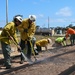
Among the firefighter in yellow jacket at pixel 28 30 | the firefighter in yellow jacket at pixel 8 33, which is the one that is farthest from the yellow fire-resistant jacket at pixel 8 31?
the firefighter in yellow jacket at pixel 28 30

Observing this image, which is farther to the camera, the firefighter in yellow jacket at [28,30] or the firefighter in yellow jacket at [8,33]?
the firefighter in yellow jacket at [28,30]

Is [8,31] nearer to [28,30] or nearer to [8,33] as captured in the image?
[8,33]

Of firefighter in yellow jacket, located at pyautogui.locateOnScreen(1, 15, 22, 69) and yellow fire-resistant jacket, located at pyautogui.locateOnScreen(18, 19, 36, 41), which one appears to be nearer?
firefighter in yellow jacket, located at pyautogui.locateOnScreen(1, 15, 22, 69)

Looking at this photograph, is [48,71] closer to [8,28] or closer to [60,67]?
[60,67]

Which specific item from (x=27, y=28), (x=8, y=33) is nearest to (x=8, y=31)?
(x=8, y=33)

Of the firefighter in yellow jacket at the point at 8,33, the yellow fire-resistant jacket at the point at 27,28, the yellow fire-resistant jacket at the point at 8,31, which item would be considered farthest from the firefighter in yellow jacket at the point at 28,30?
the yellow fire-resistant jacket at the point at 8,31

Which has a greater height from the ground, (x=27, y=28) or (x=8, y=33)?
(x=27, y=28)

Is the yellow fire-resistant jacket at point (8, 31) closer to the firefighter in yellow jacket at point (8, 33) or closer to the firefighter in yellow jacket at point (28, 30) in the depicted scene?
the firefighter in yellow jacket at point (8, 33)

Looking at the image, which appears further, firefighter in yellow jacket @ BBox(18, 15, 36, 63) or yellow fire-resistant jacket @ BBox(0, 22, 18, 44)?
firefighter in yellow jacket @ BBox(18, 15, 36, 63)

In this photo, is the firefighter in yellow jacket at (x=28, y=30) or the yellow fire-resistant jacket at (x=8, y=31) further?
the firefighter in yellow jacket at (x=28, y=30)

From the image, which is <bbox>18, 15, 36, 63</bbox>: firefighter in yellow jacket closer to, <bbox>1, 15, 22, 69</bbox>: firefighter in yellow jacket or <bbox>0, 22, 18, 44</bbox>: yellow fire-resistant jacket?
<bbox>1, 15, 22, 69</bbox>: firefighter in yellow jacket

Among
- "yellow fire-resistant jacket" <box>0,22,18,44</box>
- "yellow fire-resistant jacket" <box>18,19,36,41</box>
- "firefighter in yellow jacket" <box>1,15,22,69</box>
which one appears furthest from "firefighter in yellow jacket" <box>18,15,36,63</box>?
"yellow fire-resistant jacket" <box>0,22,18,44</box>

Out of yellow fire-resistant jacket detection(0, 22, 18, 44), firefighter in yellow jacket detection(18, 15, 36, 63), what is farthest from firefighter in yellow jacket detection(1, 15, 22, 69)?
firefighter in yellow jacket detection(18, 15, 36, 63)

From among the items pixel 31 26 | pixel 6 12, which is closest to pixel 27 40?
pixel 31 26
